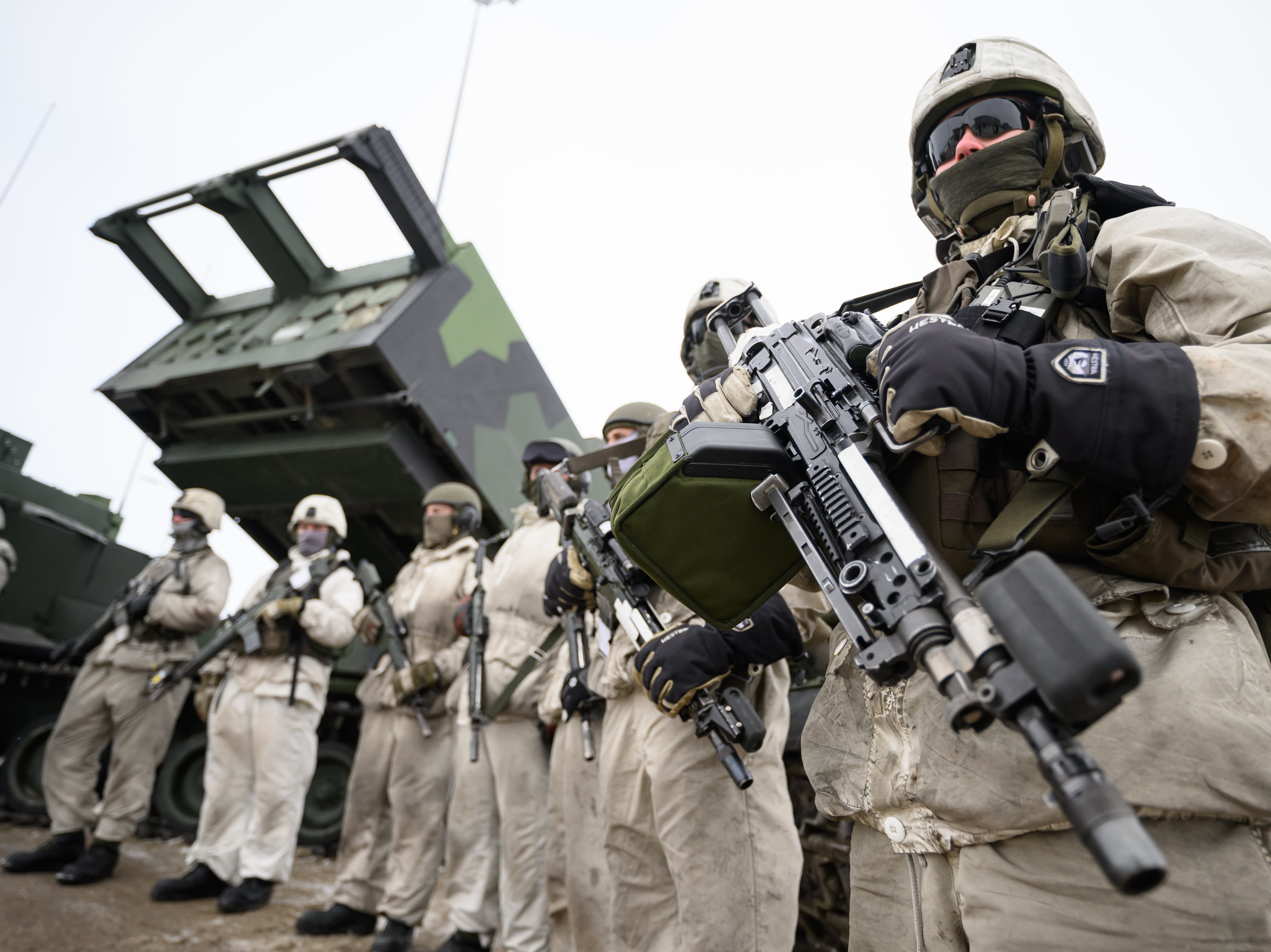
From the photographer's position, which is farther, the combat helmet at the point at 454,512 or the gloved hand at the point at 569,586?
the combat helmet at the point at 454,512

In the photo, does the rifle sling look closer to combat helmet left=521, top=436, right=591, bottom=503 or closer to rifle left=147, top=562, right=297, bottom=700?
combat helmet left=521, top=436, right=591, bottom=503

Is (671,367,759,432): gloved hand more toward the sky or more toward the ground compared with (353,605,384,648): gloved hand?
more toward the sky

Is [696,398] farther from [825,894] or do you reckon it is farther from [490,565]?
[490,565]

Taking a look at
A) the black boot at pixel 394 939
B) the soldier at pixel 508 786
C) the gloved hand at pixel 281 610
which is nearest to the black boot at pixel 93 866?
the gloved hand at pixel 281 610

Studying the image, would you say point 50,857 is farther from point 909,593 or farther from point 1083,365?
point 1083,365

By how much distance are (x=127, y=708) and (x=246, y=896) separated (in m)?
1.73

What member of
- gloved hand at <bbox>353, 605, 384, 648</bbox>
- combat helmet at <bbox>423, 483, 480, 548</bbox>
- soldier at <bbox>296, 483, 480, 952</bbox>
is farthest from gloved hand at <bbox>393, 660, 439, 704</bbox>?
combat helmet at <bbox>423, 483, 480, 548</bbox>

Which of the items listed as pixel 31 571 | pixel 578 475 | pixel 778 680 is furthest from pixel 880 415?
pixel 31 571

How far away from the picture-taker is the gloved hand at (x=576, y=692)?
3324 mm

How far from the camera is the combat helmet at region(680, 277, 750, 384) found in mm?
3502

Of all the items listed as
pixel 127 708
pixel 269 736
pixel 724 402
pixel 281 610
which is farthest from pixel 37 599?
pixel 724 402

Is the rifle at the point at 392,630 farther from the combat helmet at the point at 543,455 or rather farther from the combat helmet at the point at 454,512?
the combat helmet at the point at 543,455

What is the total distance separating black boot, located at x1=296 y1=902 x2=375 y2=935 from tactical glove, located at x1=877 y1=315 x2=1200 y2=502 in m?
4.31

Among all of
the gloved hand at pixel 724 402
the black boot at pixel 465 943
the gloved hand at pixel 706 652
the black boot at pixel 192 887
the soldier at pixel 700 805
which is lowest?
the black boot at pixel 465 943
